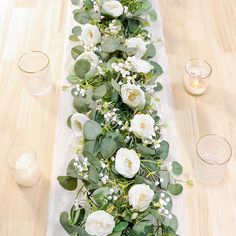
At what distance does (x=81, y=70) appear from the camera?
1.36 m

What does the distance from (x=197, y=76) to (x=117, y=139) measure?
40cm

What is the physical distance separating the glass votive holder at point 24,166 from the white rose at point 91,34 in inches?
15.6

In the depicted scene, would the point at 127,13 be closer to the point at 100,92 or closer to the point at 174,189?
the point at 100,92

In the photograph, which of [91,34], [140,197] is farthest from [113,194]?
Result: [91,34]

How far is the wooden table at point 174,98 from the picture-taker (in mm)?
1196

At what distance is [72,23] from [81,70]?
1.14 ft

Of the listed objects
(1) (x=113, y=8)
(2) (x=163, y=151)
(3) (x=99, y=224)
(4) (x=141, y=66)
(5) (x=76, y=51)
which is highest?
(1) (x=113, y=8)

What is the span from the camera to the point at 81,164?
1163mm

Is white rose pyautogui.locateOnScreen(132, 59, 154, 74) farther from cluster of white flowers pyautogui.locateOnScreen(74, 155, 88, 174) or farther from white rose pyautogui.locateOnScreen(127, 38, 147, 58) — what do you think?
cluster of white flowers pyautogui.locateOnScreen(74, 155, 88, 174)

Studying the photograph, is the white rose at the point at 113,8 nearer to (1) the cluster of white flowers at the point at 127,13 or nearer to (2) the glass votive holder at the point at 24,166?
(1) the cluster of white flowers at the point at 127,13

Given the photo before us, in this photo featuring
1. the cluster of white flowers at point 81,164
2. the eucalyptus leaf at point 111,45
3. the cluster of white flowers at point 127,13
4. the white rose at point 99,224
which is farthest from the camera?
the cluster of white flowers at point 127,13

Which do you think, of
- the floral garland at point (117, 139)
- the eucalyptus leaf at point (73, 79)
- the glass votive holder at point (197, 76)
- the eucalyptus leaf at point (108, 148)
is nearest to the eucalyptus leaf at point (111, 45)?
the floral garland at point (117, 139)

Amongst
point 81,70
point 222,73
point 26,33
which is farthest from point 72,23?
point 222,73

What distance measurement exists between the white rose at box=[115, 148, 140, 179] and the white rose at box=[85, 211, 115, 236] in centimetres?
12
